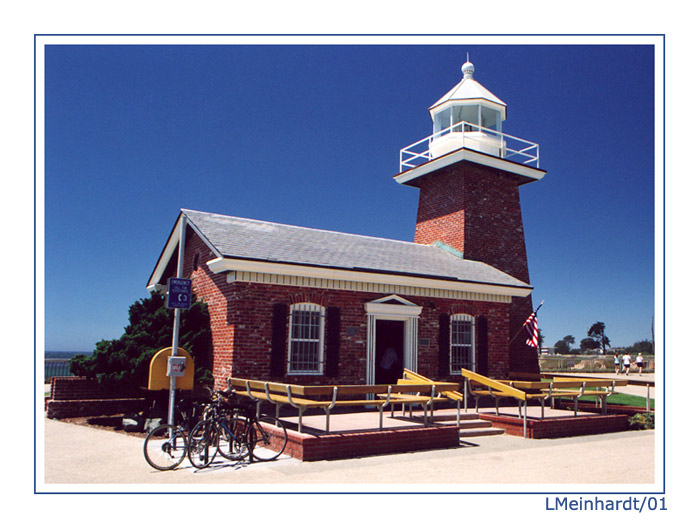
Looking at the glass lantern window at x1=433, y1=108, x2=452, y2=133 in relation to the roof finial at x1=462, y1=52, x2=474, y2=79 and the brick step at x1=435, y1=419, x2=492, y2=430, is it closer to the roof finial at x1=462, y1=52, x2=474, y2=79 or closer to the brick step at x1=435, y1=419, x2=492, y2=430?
the roof finial at x1=462, y1=52, x2=474, y2=79

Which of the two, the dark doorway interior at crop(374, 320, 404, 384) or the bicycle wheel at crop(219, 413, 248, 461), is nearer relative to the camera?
the bicycle wheel at crop(219, 413, 248, 461)

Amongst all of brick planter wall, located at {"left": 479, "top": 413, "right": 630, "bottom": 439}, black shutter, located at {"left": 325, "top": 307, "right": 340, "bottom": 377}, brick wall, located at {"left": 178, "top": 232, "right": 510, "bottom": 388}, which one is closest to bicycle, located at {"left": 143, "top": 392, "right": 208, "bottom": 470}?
brick wall, located at {"left": 178, "top": 232, "right": 510, "bottom": 388}

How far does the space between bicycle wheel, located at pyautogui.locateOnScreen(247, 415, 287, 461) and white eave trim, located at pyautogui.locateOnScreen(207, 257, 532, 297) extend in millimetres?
3457

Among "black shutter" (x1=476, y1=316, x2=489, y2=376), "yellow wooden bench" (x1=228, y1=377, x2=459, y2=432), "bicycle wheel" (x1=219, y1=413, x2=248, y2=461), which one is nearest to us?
"bicycle wheel" (x1=219, y1=413, x2=248, y2=461)

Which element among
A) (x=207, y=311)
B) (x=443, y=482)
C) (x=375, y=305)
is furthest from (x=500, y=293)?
(x=443, y=482)

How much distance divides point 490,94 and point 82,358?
15.0 metres

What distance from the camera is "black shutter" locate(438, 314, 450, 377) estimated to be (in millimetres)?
14789

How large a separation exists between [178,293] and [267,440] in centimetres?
262

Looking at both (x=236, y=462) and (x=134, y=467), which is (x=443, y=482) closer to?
(x=236, y=462)

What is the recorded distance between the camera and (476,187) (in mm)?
19047

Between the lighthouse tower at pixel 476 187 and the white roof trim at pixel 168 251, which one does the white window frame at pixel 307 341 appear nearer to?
the white roof trim at pixel 168 251

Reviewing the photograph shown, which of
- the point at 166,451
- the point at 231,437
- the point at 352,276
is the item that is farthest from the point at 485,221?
the point at 166,451

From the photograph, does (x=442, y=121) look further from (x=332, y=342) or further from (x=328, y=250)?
(x=332, y=342)
